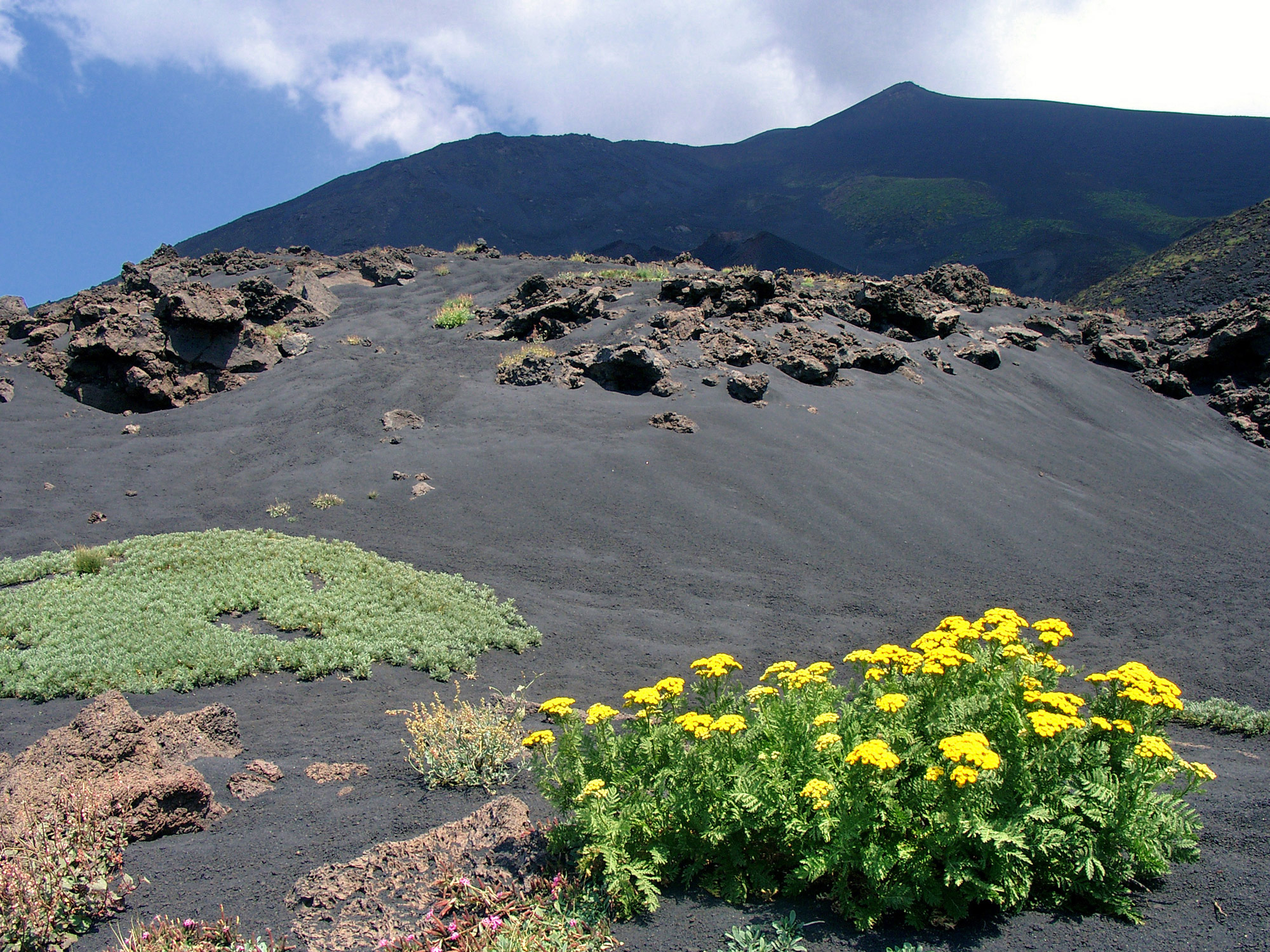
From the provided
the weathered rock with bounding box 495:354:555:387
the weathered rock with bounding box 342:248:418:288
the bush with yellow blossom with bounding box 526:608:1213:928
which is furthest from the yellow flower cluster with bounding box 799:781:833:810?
the weathered rock with bounding box 342:248:418:288

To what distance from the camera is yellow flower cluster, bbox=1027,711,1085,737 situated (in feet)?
9.25

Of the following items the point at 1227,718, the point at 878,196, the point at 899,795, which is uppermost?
the point at 878,196

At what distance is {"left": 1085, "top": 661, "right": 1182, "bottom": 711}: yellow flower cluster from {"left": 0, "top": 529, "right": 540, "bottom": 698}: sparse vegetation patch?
5.19 meters

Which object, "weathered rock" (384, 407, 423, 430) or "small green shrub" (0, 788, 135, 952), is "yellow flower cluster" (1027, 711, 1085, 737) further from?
"weathered rock" (384, 407, 423, 430)

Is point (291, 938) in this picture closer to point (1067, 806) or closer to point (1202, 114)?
point (1067, 806)

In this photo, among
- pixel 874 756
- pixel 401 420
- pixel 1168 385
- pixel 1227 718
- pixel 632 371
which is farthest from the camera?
pixel 1168 385

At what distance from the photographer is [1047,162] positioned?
7281cm

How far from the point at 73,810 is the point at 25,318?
18.5 metres

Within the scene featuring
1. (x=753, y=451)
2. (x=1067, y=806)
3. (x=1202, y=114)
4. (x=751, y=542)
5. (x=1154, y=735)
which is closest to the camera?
(x=1067, y=806)

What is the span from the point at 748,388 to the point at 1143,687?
1076 centimetres

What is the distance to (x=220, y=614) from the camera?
7.54 meters

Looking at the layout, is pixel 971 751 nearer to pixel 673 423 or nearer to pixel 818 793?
pixel 818 793

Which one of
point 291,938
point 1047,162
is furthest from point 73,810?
point 1047,162

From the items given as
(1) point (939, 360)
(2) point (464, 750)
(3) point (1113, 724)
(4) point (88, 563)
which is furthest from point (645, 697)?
(1) point (939, 360)
